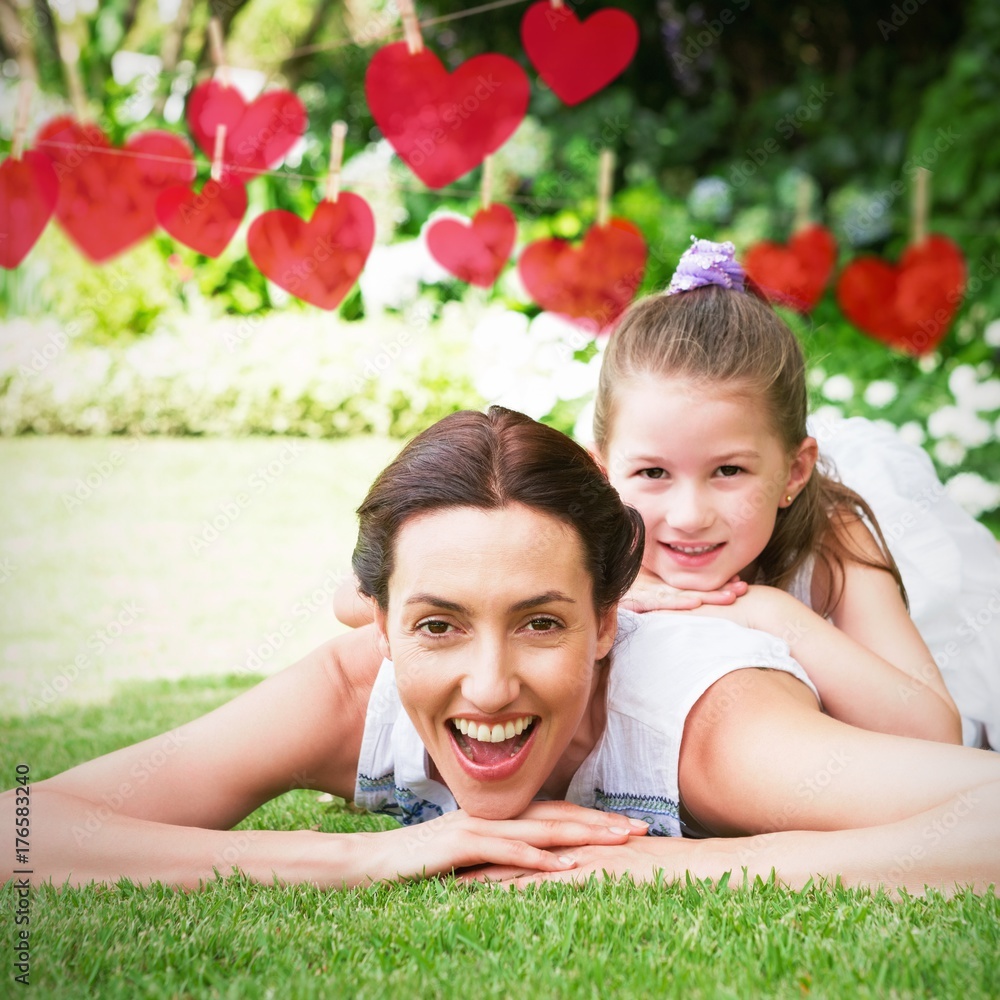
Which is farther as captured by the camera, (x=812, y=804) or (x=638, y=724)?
(x=638, y=724)

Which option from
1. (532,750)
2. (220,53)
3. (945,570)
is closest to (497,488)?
(532,750)

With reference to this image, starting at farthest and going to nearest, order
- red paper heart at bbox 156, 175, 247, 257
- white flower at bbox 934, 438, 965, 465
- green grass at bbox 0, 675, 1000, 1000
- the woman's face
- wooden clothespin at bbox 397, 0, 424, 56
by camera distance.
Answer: white flower at bbox 934, 438, 965, 465 < red paper heart at bbox 156, 175, 247, 257 < wooden clothespin at bbox 397, 0, 424, 56 < the woman's face < green grass at bbox 0, 675, 1000, 1000

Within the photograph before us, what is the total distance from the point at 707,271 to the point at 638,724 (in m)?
1.52

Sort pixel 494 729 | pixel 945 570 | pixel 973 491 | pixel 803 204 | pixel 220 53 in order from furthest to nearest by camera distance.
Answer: pixel 803 204
pixel 973 491
pixel 220 53
pixel 945 570
pixel 494 729

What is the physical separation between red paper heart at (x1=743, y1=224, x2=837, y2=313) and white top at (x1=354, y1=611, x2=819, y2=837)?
702 centimetres

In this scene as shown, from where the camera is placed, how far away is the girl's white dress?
4035 mm

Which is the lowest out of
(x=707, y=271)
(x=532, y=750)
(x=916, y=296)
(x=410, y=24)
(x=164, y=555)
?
(x=164, y=555)

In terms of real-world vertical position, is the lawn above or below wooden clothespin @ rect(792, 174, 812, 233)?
below

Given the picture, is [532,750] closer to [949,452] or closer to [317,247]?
[317,247]

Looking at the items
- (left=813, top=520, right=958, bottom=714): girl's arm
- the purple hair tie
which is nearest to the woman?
(left=813, top=520, right=958, bottom=714): girl's arm

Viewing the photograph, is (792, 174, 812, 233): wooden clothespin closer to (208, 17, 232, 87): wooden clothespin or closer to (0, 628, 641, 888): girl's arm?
(208, 17, 232, 87): wooden clothespin

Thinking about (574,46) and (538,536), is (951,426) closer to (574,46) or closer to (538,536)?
(574,46)

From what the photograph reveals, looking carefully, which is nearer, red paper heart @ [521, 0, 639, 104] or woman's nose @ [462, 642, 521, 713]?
woman's nose @ [462, 642, 521, 713]

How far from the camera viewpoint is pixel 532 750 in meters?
2.59
